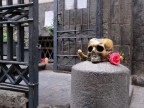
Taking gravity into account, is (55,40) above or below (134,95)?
above

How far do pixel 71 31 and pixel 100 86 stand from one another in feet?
12.1

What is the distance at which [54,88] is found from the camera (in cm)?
454

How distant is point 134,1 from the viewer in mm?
5309

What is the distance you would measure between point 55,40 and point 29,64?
293cm

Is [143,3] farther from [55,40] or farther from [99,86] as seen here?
[99,86]

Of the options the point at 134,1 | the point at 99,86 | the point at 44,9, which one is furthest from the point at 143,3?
the point at 44,9

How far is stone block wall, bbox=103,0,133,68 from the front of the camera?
201 inches

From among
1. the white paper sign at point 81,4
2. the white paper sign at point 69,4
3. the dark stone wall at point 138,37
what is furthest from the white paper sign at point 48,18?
the dark stone wall at point 138,37

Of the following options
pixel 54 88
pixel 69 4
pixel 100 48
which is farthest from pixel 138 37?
pixel 100 48

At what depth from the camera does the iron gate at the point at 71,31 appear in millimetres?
5855

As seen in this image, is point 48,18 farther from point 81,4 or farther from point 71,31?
point 81,4

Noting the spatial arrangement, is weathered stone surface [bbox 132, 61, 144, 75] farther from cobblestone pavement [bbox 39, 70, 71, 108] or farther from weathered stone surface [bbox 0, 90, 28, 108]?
weathered stone surface [bbox 0, 90, 28, 108]

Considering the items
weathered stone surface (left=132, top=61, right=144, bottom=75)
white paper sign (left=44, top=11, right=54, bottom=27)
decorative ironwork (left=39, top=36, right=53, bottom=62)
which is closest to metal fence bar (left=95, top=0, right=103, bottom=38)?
weathered stone surface (left=132, top=61, right=144, bottom=75)

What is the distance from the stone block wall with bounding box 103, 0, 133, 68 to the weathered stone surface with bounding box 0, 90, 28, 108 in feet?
7.87
